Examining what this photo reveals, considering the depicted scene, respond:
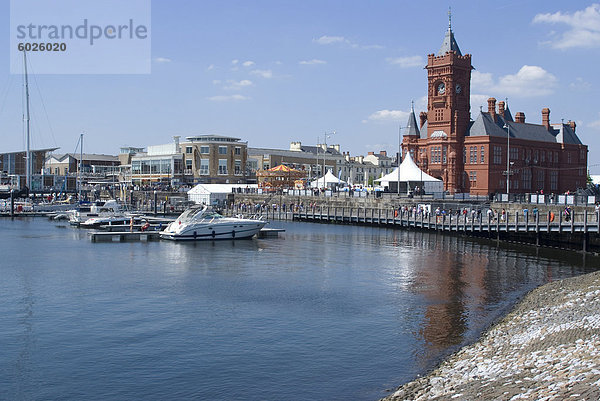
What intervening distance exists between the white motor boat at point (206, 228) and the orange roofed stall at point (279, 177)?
48.4 meters

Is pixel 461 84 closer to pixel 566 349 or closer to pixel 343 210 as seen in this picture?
pixel 343 210

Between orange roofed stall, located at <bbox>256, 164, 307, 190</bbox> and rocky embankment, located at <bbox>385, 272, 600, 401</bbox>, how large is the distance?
8298cm

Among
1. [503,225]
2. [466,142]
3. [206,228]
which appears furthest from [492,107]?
[206,228]

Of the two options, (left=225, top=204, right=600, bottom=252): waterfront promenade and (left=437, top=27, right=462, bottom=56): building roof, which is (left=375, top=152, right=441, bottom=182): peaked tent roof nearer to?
(left=225, top=204, right=600, bottom=252): waterfront promenade

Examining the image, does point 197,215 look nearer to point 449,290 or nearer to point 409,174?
point 449,290

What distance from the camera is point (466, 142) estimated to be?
8994 cm

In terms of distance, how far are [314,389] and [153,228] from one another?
49912mm

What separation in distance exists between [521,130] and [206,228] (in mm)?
59221

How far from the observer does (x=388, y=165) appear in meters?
174

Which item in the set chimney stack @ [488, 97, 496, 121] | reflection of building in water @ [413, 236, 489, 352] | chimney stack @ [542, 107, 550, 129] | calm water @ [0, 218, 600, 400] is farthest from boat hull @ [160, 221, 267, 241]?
chimney stack @ [542, 107, 550, 129]

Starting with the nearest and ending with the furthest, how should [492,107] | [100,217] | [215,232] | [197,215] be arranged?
[215,232]
[197,215]
[100,217]
[492,107]

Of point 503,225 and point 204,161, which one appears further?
point 204,161

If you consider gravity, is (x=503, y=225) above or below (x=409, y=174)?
below

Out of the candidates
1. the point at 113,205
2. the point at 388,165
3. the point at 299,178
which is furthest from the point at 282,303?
the point at 388,165
